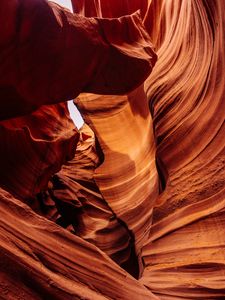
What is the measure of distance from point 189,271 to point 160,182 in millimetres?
1256

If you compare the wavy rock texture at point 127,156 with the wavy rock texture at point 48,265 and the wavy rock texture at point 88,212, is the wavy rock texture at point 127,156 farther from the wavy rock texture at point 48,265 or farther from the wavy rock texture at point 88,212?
the wavy rock texture at point 48,265

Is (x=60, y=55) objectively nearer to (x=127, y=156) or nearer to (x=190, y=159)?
(x=190, y=159)

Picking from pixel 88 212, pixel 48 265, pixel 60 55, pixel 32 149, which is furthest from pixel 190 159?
pixel 88 212

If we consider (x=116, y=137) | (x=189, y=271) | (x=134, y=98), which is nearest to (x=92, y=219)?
(x=116, y=137)

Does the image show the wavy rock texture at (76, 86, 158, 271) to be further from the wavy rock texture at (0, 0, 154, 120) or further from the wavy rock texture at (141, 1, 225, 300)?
the wavy rock texture at (0, 0, 154, 120)

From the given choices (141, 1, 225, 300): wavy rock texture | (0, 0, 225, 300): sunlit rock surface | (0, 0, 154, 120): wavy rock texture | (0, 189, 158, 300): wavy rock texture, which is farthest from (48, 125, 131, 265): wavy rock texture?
(0, 189, 158, 300): wavy rock texture

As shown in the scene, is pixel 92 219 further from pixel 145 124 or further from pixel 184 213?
pixel 184 213

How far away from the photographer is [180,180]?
2.98 metres

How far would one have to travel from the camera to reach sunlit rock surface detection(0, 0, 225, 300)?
1.73m

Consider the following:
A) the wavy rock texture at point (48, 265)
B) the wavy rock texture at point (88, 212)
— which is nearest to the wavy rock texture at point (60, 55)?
the wavy rock texture at point (48, 265)

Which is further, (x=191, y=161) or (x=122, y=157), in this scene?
(x=122, y=157)

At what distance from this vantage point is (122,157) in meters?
4.46

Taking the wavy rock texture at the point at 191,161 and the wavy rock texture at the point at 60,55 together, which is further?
the wavy rock texture at the point at 60,55

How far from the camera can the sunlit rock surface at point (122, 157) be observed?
68.0 inches
